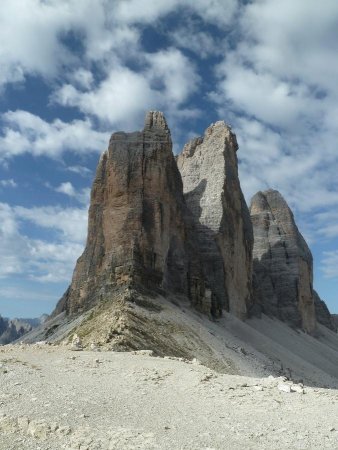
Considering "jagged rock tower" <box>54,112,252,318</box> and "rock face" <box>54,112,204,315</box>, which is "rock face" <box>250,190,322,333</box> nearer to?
"jagged rock tower" <box>54,112,252,318</box>

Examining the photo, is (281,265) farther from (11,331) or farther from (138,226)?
(11,331)

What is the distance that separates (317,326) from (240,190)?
122ft

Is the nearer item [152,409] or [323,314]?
[152,409]

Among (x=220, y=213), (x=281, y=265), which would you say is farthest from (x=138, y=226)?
(x=281, y=265)

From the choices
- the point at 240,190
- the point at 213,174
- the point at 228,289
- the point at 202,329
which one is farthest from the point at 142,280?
the point at 240,190

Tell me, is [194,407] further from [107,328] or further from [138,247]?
[138,247]

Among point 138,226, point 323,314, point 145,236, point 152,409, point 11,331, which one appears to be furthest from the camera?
point 11,331

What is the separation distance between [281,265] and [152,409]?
84911 mm

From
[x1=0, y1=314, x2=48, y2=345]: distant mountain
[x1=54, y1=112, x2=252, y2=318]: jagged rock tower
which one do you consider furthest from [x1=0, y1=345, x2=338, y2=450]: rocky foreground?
[x1=0, y1=314, x2=48, y2=345]: distant mountain

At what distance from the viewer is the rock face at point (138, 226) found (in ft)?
147

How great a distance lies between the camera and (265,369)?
39375mm

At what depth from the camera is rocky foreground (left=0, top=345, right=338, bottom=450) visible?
35.3ft

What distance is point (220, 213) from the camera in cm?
6869

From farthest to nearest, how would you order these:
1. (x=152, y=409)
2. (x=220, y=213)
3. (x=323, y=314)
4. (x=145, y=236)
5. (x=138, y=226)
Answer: (x=323, y=314) → (x=220, y=213) → (x=138, y=226) → (x=145, y=236) → (x=152, y=409)
